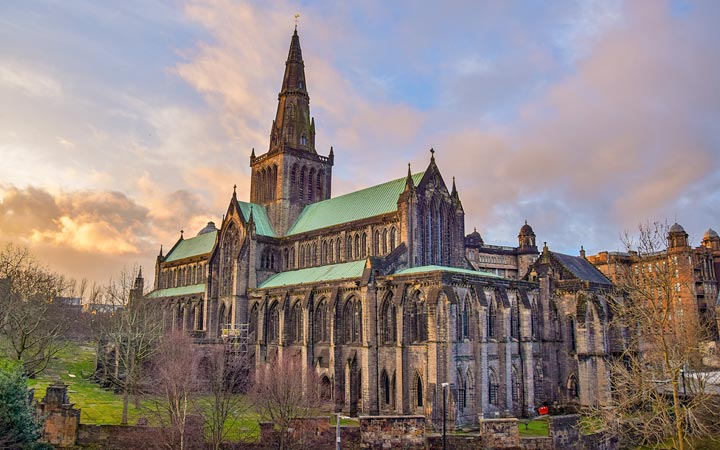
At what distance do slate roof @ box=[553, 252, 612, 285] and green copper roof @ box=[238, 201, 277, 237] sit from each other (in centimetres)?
3488

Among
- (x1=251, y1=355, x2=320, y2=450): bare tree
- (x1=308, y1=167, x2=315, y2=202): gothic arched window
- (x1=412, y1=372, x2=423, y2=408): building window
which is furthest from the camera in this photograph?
(x1=308, y1=167, x2=315, y2=202): gothic arched window

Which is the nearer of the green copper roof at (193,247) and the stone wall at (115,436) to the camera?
the stone wall at (115,436)

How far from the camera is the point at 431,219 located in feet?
196

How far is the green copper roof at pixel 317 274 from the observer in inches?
2318

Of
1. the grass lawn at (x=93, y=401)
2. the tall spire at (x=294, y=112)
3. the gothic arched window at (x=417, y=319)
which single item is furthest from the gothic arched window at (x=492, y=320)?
the tall spire at (x=294, y=112)

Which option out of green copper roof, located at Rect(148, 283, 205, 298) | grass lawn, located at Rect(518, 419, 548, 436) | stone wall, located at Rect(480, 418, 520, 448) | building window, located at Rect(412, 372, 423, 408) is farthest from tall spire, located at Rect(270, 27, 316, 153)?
stone wall, located at Rect(480, 418, 520, 448)

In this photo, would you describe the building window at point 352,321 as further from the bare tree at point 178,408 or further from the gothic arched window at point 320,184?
the gothic arched window at point 320,184

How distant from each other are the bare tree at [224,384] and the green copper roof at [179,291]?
17.7 meters

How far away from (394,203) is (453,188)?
6.56 m

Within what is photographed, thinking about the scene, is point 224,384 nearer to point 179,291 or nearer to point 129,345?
point 129,345

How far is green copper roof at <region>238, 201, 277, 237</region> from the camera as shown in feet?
244

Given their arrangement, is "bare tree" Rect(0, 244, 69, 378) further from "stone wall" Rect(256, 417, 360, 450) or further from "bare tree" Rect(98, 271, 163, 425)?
"stone wall" Rect(256, 417, 360, 450)

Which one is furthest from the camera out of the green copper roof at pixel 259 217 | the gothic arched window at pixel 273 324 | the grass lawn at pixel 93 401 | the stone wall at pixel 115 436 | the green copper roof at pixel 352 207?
the green copper roof at pixel 259 217

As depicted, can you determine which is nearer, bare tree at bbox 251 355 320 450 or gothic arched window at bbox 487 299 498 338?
bare tree at bbox 251 355 320 450
